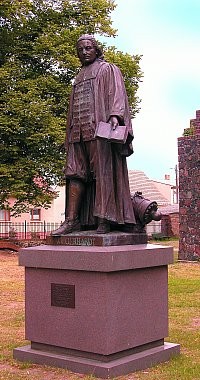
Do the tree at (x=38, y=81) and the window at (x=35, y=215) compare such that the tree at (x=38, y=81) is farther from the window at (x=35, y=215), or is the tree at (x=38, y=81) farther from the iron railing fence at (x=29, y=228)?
the window at (x=35, y=215)

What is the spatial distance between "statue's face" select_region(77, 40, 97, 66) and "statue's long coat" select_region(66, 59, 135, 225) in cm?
6

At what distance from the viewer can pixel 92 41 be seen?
24.7ft

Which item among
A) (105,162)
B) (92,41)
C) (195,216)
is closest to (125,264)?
(105,162)

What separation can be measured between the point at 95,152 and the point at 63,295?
1.60 m

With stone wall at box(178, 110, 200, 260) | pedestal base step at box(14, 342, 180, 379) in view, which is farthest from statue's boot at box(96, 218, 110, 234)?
stone wall at box(178, 110, 200, 260)

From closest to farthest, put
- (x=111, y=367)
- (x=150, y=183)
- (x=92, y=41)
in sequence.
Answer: (x=111, y=367)
(x=92, y=41)
(x=150, y=183)

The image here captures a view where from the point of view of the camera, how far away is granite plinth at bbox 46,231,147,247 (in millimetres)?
6902

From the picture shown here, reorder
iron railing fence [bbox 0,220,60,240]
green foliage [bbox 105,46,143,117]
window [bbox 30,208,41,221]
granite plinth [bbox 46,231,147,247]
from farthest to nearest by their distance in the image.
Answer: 1. window [bbox 30,208,41,221]
2. iron railing fence [bbox 0,220,60,240]
3. green foliage [bbox 105,46,143,117]
4. granite plinth [bbox 46,231,147,247]

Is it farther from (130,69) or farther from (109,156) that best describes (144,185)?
(109,156)

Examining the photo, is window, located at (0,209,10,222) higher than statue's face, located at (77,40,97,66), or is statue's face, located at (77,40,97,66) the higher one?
statue's face, located at (77,40,97,66)

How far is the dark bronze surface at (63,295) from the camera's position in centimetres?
680

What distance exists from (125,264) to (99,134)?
1407 millimetres

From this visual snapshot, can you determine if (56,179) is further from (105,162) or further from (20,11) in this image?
(105,162)

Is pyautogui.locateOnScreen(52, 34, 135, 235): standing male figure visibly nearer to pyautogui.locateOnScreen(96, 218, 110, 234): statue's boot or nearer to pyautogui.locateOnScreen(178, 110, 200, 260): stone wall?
pyautogui.locateOnScreen(96, 218, 110, 234): statue's boot
